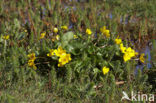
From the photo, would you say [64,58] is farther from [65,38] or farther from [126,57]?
[126,57]

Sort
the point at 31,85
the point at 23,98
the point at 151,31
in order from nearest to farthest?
the point at 23,98
the point at 31,85
the point at 151,31

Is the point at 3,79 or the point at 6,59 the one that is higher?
the point at 6,59

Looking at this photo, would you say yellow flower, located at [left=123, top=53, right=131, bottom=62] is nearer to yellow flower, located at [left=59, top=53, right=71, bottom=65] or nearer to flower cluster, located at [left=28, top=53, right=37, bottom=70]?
yellow flower, located at [left=59, top=53, right=71, bottom=65]

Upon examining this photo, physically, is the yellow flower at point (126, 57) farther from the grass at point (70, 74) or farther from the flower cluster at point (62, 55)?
the flower cluster at point (62, 55)

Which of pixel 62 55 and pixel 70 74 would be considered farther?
pixel 62 55

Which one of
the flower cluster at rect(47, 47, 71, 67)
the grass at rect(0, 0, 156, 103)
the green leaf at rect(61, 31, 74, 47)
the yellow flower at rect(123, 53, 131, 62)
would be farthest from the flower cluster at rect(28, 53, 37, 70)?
the yellow flower at rect(123, 53, 131, 62)

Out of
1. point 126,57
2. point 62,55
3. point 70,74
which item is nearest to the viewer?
point 70,74

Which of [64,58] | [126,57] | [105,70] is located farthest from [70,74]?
[126,57]

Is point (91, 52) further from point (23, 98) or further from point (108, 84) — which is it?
point (23, 98)

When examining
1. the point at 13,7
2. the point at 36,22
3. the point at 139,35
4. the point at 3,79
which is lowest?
the point at 3,79

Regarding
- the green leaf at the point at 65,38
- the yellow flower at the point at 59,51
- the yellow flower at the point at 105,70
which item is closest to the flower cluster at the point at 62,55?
the yellow flower at the point at 59,51

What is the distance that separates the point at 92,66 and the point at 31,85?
0.72 meters

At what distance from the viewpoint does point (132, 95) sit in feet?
7.81

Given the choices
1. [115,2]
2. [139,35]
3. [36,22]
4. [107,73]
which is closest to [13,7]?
[36,22]
